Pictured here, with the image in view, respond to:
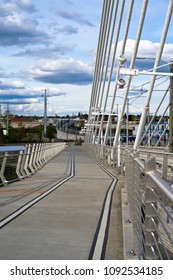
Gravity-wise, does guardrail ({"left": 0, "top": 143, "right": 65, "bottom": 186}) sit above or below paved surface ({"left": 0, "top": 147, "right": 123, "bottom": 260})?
above

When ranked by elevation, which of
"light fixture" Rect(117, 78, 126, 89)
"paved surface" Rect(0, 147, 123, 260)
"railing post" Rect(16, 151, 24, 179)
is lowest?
"paved surface" Rect(0, 147, 123, 260)

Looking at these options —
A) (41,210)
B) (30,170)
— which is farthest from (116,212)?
(30,170)

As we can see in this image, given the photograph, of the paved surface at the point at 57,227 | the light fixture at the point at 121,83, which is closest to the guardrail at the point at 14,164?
the paved surface at the point at 57,227

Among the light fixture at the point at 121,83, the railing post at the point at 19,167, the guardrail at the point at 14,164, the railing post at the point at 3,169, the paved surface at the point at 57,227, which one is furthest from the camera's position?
the light fixture at the point at 121,83

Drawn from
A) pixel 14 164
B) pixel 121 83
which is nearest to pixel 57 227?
pixel 14 164

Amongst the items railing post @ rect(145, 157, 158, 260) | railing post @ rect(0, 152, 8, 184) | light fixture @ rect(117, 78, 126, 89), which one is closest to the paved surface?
railing post @ rect(145, 157, 158, 260)

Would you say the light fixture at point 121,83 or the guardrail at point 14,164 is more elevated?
the light fixture at point 121,83

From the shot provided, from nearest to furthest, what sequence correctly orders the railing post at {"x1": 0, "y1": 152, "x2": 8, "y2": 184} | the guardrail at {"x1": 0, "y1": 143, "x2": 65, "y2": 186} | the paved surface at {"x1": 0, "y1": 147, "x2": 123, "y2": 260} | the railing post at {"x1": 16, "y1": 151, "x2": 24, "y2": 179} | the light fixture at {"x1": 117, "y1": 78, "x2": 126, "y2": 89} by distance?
the paved surface at {"x1": 0, "y1": 147, "x2": 123, "y2": 260}
the railing post at {"x1": 0, "y1": 152, "x2": 8, "y2": 184}
the guardrail at {"x1": 0, "y1": 143, "x2": 65, "y2": 186}
the railing post at {"x1": 16, "y1": 151, "x2": 24, "y2": 179}
the light fixture at {"x1": 117, "y1": 78, "x2": 126, "y2": 89}

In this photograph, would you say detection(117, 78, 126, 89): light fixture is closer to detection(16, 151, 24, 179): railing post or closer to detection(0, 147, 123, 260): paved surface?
detection(16, 151, 24, 179): railing post

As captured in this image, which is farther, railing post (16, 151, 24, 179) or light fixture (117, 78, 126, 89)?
light fixture (117, 78, 126, 89)

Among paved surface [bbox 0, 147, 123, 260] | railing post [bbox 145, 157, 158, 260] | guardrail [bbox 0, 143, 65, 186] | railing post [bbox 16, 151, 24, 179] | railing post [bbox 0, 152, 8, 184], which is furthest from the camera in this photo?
railing post [bbox 16, 151, 24, 179]

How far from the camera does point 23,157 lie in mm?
19953

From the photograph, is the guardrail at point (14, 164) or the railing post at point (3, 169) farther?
the guardrail at point (14, 164)

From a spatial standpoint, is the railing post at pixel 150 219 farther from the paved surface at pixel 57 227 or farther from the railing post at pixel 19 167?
the railing post at pixel 19 167
